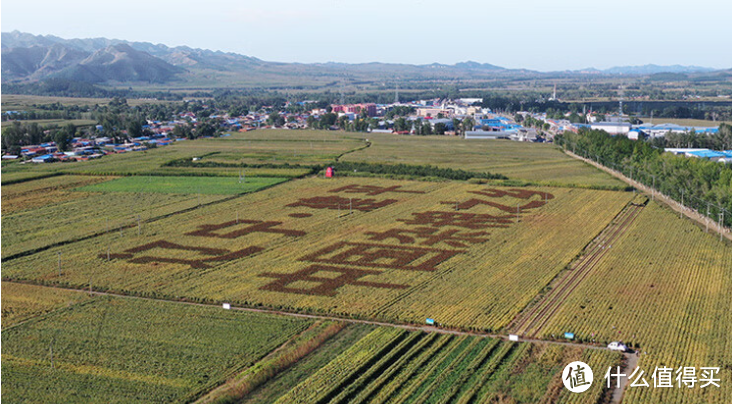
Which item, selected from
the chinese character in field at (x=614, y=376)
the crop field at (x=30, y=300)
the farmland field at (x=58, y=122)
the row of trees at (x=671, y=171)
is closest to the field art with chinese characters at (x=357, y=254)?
the crop field at (x=30, y=300)

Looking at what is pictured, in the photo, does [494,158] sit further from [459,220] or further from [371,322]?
[371,322]

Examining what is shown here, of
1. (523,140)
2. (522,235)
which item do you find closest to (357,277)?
(522,235)

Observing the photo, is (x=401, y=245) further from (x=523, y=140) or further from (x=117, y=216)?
(x=523, y=140)

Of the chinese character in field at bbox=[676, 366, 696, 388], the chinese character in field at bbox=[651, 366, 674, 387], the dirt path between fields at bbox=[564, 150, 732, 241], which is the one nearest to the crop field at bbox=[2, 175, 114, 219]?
the chinese character in field at bbox=[651, 366, 674, 387]

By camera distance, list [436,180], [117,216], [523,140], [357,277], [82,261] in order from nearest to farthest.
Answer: [357,277]
[82,261]
[117,216]
[436,180]
[523,140]

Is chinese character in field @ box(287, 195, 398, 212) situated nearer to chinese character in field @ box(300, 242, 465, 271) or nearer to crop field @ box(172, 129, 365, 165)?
chinese character in field @ box(300, 242, 465, 271)

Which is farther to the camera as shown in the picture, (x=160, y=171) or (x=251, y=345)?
(x=160, y=171)

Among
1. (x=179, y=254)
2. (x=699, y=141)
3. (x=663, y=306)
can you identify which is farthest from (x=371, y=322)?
(x=699, y=141)
